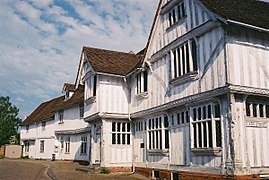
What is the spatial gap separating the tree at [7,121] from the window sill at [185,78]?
51.1m

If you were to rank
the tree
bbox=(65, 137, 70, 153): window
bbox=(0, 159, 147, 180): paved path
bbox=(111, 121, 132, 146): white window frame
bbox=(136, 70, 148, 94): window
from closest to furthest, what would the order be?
bbox=(0, 159, 147, 180): paved path, bbox=(136, 70, 148, 94): window, bbox=(111, 121, 132, 146): white window frame, bbox=(65, 137, 70, 153): window, the tree

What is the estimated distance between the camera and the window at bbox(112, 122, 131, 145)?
21.5 meters

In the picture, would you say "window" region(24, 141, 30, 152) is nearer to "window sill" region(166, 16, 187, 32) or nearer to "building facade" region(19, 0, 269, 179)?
"building facade" region(19, 0, 269, 179)

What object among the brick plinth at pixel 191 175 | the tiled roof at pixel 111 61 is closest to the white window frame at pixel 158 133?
the brick plinth at pixel 191 175

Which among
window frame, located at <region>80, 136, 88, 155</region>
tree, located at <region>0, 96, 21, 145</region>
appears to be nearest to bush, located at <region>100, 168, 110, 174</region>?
window frame, located at <region>80, 136, 88, 155</region>

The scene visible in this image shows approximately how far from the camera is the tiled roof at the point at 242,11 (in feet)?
41.5

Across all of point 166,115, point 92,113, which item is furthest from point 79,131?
point 166,115

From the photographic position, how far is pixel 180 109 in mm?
15859

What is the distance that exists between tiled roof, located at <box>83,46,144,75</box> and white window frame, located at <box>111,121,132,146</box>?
3.61 metres

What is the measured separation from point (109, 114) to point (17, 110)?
56.7m

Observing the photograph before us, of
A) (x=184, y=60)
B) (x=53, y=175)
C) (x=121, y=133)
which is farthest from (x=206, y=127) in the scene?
(x=53, y=175)

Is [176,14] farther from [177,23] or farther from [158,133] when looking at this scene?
[158,133]

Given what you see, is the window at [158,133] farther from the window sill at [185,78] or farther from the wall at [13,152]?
the wall at [13,152]

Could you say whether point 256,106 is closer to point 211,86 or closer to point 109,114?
point 211,86
